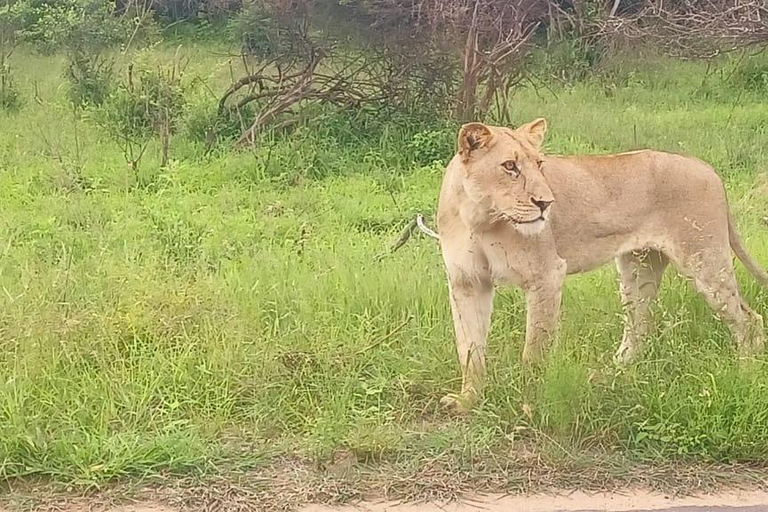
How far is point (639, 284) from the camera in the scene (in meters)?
4.89

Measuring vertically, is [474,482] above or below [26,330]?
below

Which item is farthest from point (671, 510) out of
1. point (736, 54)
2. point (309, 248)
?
point (736, 54)

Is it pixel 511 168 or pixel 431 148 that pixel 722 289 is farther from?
pixel 431 148

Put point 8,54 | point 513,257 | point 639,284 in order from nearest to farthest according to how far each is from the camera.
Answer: point 513,257 < point 639,284 < point 8,54

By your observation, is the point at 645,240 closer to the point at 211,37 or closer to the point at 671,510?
the point at 671,510

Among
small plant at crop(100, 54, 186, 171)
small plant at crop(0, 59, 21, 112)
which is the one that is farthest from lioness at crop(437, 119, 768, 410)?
small plant at crop(0, 59, 21, 112)

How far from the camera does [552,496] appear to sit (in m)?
3.60

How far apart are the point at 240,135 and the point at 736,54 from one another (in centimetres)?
922

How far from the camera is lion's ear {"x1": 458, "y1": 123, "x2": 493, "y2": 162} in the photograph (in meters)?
4.13

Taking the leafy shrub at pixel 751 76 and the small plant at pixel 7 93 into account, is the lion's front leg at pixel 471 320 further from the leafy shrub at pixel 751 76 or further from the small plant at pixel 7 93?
the leafy shrub at pixel 751 76

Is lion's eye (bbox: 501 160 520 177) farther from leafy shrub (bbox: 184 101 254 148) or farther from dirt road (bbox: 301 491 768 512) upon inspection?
leafy shrub (bbox: 184 101 254 148)

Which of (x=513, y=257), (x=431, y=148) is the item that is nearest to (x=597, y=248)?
(x=513, y=257)

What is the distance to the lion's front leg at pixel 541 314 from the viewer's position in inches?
169

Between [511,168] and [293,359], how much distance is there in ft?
4.13
